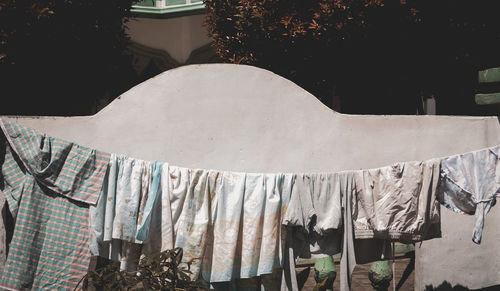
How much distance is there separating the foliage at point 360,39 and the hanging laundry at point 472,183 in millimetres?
2390

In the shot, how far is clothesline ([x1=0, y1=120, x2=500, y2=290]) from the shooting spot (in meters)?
4.08

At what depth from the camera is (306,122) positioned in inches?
→ 184

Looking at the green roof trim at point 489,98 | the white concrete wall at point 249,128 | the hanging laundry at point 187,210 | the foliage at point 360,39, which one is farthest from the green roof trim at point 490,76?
Answer: the hanging laundry at point 187,210

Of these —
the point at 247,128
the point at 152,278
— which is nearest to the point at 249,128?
the point at 247,128

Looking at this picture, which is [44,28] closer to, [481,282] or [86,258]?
Answer: [86,258]

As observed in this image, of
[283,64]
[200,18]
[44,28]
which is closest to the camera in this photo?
[44,28]

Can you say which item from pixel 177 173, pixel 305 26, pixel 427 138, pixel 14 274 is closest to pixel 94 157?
pixel 177 173

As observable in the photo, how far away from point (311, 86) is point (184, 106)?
2.83m

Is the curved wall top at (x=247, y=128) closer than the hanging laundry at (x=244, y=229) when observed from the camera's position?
No

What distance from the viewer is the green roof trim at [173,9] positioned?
9.95 metres

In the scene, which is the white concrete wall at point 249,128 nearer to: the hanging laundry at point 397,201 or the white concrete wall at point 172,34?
the hanging laundry at point 397,201

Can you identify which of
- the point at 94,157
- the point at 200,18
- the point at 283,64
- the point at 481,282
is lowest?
the point at 481,282

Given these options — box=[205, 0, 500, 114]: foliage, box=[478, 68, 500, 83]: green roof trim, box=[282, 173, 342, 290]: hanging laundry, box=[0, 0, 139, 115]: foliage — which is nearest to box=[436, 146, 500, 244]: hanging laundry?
box=[478, 68, 500, 83]: green roof trim

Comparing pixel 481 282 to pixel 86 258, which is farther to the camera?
pixel 481 282
